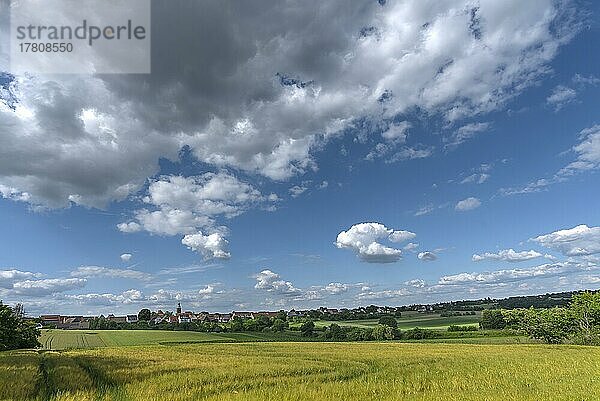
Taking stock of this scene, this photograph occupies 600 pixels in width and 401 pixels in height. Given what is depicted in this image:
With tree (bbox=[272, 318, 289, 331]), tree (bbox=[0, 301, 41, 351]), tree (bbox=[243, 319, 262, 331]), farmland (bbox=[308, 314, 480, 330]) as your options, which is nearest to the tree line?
farmland (bbox=[308, 314, 480, 330])

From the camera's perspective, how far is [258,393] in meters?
17.9

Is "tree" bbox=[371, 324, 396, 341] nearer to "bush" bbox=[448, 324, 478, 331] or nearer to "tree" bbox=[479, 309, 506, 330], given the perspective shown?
"bush" bbox=[448, 324, 478, 331]

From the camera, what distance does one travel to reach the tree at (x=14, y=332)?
8088cm

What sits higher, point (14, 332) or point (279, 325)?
point (14, 332)

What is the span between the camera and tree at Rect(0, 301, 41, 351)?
265 ft

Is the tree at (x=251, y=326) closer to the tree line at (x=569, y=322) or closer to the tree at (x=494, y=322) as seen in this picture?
the tree at (x=494, y=322)

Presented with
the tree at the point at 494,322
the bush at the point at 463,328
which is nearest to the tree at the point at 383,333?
the bush at the point at 463,328

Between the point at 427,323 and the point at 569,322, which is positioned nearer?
the point at 569,322

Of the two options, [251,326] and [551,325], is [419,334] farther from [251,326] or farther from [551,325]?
[251,326]

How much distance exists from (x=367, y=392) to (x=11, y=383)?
50.7 ft

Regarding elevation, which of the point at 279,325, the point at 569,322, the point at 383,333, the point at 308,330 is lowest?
the point at 383,333

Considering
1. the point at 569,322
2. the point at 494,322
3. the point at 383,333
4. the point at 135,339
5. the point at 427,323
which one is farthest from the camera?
the point at 427,323

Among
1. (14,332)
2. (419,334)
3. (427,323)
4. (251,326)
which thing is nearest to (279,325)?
(251,326)

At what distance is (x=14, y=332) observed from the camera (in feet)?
277
